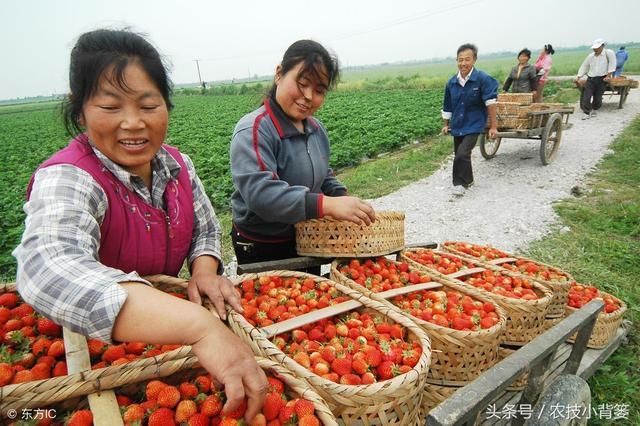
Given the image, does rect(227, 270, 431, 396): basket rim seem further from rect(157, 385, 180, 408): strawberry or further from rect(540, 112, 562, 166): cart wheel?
rect(540, 112, 562, 166): cart wheel

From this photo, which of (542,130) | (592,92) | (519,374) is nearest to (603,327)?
(519,374)

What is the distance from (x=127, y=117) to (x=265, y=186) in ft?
2.86

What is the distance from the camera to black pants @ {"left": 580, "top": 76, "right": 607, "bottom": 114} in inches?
439

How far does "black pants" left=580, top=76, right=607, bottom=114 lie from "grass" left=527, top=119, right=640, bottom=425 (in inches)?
212

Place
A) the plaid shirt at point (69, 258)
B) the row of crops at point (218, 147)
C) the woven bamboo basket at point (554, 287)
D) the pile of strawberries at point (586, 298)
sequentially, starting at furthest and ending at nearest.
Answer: the row of crops at point (218, 147), the pile of strawberries at point (586, 298), the woven bamboo basket at point (554, 287), the plaid shirt at point (69, 258)

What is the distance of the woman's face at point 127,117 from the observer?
1229mm

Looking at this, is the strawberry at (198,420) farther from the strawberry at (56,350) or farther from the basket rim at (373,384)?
the strawberry at (56,350)

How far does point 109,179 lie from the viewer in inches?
51.8

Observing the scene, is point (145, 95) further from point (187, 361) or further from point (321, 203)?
point (321, 203)

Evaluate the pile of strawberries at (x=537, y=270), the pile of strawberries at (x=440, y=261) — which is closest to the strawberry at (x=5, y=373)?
the pile of strawberries at (x=440, y=261)

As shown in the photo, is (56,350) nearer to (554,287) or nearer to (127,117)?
(127,117)

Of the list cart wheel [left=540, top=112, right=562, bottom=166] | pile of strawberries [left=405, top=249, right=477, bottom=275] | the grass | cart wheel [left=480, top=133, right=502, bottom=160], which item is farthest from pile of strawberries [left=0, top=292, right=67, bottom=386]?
cart wheel [left=480, top=133, right=502, bottom=160]

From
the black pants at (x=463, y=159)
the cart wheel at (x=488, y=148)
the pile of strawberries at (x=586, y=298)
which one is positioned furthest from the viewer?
the cart wheel at (x=488, y=148)

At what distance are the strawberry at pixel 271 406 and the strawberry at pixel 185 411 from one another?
215 millimetres
